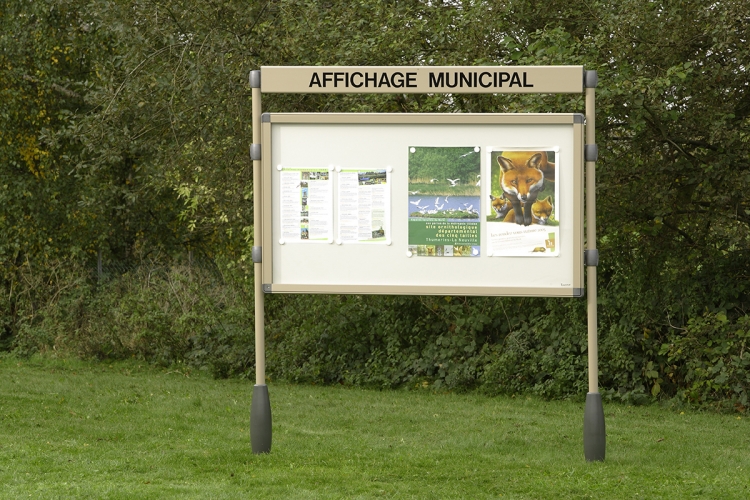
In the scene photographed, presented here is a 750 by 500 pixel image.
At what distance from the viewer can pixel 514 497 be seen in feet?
24.2

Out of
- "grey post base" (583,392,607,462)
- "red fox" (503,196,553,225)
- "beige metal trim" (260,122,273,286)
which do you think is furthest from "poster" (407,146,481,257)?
"grey post base" (583,392,607,462)

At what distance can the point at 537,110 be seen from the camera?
12.1 m

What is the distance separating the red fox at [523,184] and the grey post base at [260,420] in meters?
2.49

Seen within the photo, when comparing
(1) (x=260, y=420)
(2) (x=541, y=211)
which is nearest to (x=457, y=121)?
(2) (x=541, y=211)

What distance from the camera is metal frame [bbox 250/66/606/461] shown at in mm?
8219

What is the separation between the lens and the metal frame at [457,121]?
822 centimetres

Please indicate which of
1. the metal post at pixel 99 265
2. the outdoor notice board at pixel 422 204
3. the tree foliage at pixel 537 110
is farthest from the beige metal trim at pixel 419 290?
the metal post at pixel 99 265

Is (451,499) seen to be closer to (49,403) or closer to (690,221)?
(49,403)

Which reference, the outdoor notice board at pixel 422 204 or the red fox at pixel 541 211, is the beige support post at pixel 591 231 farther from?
the red fox at pixel 541 211

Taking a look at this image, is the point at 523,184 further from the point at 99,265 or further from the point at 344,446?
the point at 99,265

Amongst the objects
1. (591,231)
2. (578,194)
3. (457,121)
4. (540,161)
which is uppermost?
(457,121)

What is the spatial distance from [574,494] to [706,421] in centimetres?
525

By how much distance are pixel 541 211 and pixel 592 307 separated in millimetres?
874

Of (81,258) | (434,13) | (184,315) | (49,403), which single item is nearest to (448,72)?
(434,13)
